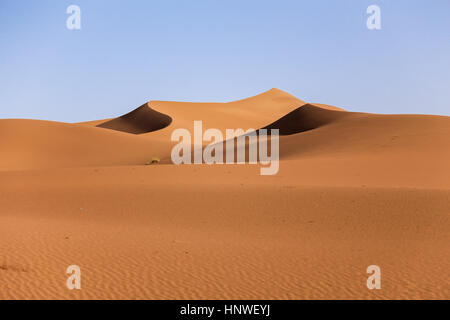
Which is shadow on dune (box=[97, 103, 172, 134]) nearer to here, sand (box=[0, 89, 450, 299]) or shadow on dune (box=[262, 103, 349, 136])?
shadow on dune (box=[262, 103, 349, 136])

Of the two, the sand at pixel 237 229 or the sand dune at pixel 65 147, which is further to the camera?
the sand dune at pixel 65 147

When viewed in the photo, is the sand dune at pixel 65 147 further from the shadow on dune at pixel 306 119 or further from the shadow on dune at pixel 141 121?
the shadow on dune at pixel 141 121

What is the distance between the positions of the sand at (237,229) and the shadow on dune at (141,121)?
53.6 metres

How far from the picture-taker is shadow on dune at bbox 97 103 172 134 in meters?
76.4

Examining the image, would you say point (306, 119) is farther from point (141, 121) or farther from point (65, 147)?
point (141, 121)

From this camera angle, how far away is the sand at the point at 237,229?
22.6ft

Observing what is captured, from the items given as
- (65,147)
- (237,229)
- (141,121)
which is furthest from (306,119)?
(141,121)

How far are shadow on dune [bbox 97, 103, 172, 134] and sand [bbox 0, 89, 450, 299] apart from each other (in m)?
53.6

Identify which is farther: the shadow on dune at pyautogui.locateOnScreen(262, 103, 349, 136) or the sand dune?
the shadow on dune at pyautogui.locateOnScreen(262, 103, 349, 136)

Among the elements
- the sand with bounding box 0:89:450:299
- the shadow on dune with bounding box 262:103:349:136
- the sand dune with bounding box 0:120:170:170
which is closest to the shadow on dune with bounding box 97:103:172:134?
the sand dune with bounding box 0:120:170:170

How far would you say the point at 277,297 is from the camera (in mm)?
6418

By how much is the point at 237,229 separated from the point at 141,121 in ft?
242

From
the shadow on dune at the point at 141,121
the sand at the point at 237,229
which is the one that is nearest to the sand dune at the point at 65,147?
the sand at the point at 237,229

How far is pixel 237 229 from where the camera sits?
11.2 m
